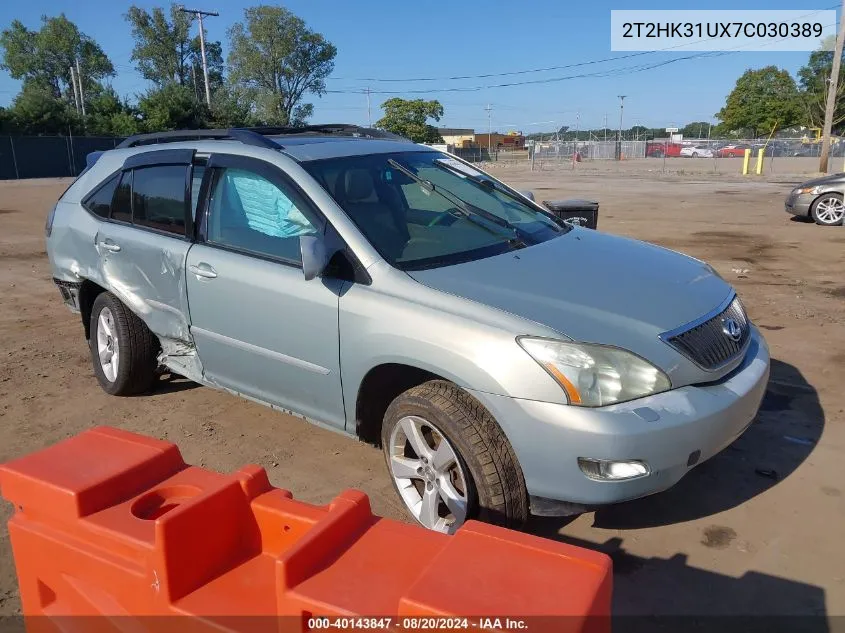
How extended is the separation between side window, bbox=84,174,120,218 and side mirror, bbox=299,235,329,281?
2.24 metres

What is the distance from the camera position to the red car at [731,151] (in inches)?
2014

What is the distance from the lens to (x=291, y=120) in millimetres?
64750

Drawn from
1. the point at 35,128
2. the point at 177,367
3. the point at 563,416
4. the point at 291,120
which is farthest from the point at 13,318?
the point at 291,120

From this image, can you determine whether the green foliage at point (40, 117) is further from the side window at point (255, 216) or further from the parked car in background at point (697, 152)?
the side window at point (255, 216)

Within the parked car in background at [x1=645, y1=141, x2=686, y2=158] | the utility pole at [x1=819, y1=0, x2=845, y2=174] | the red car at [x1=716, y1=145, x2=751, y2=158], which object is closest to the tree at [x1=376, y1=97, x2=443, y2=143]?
the parked car in background at [x1=645, y1=141, x2=686, y2=158]

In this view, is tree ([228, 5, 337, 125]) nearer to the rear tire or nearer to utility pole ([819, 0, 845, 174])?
utility pole ([819, 0, 845, 174])

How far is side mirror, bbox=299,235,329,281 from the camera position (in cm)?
311

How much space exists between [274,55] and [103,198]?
64758 mm

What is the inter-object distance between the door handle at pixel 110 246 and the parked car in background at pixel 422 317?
1cm

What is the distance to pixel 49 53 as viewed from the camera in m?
75.6

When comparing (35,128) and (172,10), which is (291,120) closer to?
(172,10)

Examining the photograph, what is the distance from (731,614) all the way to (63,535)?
2.34m

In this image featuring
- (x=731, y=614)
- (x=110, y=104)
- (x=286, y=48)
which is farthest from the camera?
(x=286, y=48)

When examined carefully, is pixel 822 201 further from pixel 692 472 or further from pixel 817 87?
pixel 817 87
